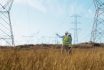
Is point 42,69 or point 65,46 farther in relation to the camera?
point 65,46

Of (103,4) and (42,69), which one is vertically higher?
(103,4)

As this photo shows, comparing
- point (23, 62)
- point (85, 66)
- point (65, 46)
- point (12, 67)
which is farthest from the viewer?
point (65, 46)

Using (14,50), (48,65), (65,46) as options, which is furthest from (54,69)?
(65,46)

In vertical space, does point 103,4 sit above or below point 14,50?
above

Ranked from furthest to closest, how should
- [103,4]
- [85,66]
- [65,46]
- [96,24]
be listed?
[103,4], [96,24], [65,46], [85,66]

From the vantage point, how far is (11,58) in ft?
19.6

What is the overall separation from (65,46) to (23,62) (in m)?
14.7

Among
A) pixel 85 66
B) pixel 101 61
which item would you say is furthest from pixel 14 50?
pixel 101 61

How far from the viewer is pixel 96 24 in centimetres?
3656

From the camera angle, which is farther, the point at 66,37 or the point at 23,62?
the point at 66,37

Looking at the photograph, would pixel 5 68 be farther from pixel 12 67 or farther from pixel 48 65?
pixel 48 65

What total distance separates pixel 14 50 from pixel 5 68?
138 cm

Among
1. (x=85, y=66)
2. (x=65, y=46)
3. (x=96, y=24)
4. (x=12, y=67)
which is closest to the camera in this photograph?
(x=12, y=67)

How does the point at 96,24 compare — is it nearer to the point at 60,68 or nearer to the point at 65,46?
the point at 65,46
